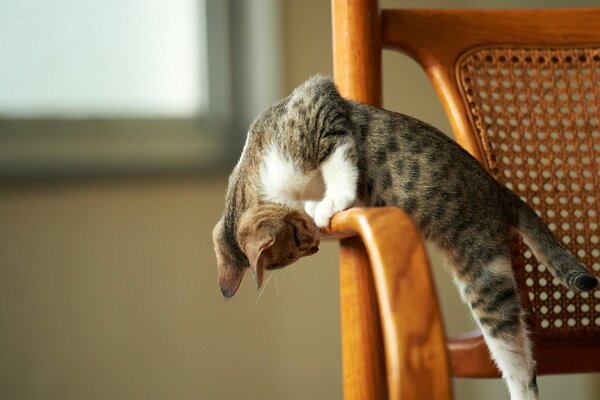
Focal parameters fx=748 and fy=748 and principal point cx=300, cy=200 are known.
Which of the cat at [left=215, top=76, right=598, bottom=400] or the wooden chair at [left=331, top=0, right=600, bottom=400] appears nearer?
the cat at [left=215, top=76, right=598, bottom=400]

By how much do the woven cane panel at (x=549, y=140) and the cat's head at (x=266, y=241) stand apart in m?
0.36

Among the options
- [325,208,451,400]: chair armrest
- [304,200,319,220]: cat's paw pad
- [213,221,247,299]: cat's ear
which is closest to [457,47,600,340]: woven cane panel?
[304,200,319,220]: cat's paw pad

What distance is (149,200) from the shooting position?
4.48 ft

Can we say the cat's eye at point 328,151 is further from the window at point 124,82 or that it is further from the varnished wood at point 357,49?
the window at point 124,82

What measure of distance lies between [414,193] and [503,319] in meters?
0.17

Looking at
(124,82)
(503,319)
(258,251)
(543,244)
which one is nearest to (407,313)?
(258,251)

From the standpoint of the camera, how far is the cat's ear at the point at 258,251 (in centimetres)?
74

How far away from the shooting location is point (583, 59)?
3.60 ft

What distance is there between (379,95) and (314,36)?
0.49m

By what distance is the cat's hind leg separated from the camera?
84cm

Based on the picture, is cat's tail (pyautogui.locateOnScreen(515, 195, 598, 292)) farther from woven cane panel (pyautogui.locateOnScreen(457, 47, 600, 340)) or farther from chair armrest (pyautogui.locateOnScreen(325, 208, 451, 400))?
chair armrest (pyautogui.locateOnScreen(325, 208, 451, 400))

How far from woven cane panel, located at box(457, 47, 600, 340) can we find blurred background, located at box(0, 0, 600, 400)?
1.46 feet

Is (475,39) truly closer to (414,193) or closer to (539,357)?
(414,193)

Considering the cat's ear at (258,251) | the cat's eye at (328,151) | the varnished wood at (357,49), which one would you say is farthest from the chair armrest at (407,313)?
the varnished wood at (357,49)
